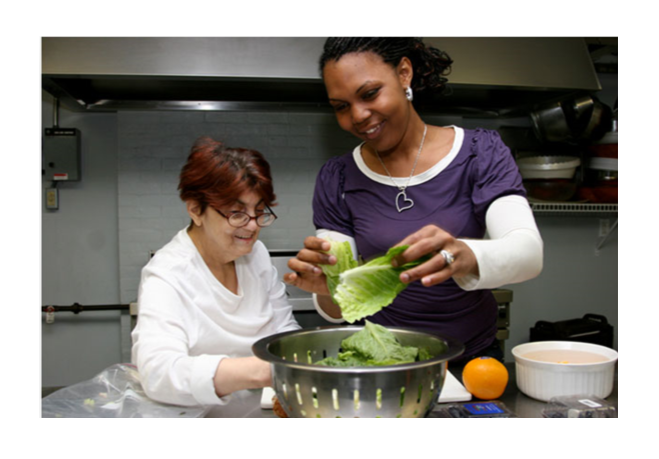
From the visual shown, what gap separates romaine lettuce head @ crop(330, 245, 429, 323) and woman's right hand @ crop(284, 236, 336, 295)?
76 mm

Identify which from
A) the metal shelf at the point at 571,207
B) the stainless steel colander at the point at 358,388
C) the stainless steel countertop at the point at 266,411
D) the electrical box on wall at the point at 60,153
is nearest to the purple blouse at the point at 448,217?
the stainless steel countertop at the point at 266,411

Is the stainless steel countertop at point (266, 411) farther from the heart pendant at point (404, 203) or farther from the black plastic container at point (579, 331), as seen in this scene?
the black plastic container at point (579, 331)

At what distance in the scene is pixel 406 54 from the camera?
1.71 meters

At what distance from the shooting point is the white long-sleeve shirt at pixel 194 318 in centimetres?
134

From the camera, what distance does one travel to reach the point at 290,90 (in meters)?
3.41

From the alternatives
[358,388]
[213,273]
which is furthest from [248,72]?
[358,388]

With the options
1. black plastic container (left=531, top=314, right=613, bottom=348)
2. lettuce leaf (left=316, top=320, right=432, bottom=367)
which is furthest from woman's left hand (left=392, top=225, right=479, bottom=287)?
black plastic container (left=531, top=314, right=613, bottom=348)

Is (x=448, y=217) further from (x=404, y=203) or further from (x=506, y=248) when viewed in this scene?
(x=506, y=248)

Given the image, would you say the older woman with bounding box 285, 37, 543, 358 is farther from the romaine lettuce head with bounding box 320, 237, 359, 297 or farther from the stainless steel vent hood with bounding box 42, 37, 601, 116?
the stainless steel vent hood with bounding box 42, 37, 601, 116

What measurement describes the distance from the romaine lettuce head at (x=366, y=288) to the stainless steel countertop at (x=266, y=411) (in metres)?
0.29

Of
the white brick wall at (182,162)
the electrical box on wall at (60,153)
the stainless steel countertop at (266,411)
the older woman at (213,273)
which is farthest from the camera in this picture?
the white brick wall at (182,162)

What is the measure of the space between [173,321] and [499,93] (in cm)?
285

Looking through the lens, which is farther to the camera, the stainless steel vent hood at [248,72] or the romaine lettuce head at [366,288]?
the stainless steel vent hood at [248,72]

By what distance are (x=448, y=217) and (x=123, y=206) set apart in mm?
2793
